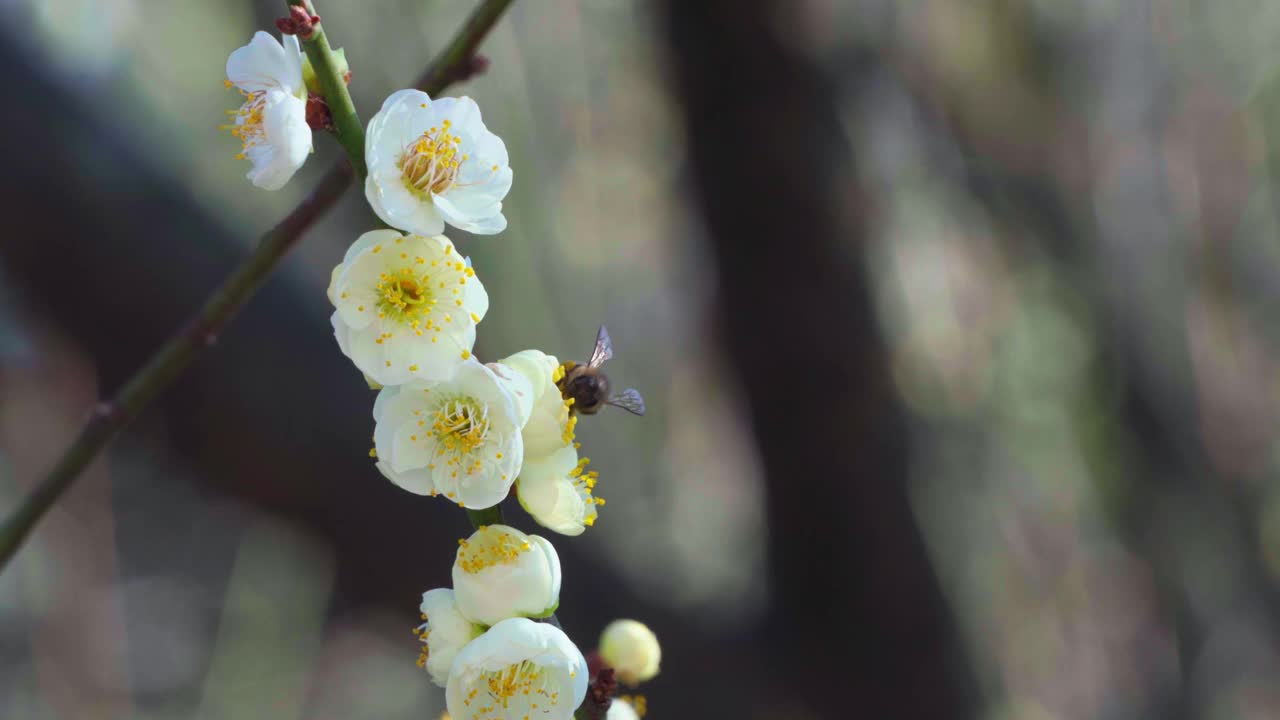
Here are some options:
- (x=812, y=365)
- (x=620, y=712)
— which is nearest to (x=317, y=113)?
(x=620, y=712)

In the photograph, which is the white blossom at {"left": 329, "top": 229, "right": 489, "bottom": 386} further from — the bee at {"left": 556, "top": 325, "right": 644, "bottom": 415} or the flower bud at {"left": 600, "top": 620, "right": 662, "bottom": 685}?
the flower bud at {"left": 600, "top": 620, "right": 662, "bottom": 685}

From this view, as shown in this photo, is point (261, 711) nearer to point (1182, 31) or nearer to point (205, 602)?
point (205, 602)

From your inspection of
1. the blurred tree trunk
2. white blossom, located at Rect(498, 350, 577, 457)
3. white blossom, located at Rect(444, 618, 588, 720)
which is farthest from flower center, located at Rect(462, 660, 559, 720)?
the blurred tree trunk

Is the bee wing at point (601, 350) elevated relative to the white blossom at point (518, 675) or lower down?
elevated

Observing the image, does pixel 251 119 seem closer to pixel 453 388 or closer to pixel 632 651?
pixel 453 388

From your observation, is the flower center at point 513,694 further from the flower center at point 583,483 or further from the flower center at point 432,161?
the flower center at point 432,161

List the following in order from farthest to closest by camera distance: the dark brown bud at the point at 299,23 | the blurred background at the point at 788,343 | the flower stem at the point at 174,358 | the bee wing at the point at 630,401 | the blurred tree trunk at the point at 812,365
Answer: the blurred tree trunk at the point at 812,365
the blurred background at the point at 788,343
the bee wing at the point at 630,401
the flower stem at the point at 174,358
the dark brown bud at the point at 299,23

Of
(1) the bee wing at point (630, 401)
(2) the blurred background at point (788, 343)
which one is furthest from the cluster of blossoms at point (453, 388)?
(2) the blurred background at point (788, 343)
